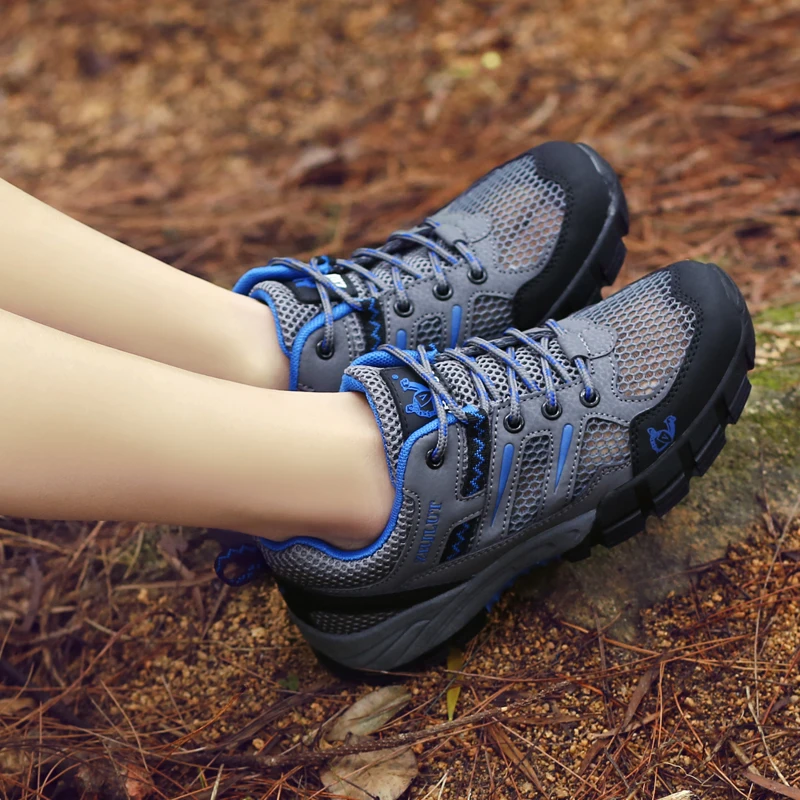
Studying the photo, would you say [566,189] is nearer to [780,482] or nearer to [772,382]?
[772,382]

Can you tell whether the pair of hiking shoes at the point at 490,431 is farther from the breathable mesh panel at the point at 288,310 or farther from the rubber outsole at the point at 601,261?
the rubber outsole at the point at 601,261

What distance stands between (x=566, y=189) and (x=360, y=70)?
2.60 m

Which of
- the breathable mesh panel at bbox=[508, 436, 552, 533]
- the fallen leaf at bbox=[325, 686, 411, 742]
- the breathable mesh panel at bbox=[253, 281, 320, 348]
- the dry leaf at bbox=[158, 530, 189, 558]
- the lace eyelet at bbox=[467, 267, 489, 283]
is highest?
the breathable mesh panel at bbox=[253, 281, 320, 348]

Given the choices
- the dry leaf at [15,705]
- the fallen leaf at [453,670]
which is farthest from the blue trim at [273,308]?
the dry leaf at [15,705]

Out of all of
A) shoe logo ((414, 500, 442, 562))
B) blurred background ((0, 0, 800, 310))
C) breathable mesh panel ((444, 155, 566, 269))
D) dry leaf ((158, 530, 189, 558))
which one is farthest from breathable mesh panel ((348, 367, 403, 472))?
blurred background ((0, 0, 800, 310))

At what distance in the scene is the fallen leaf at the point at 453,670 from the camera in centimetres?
149

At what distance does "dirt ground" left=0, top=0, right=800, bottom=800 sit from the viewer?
4.68ft

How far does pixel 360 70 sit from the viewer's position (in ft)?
13.3

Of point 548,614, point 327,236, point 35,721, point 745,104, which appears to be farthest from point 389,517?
point 745,104

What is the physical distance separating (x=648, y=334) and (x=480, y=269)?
42 cm

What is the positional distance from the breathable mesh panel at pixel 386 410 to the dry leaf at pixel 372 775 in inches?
21.3

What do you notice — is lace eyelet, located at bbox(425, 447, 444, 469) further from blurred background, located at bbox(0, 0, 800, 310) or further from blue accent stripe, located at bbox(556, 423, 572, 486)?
blurred background, located at bbox(0, 0, 800, 310)

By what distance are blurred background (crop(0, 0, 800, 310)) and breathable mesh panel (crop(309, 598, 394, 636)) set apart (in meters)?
1.36

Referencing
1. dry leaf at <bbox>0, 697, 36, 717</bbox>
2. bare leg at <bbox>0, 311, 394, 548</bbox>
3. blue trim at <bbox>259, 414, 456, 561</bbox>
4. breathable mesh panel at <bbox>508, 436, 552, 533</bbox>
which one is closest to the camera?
bare leg at <bbox>0, 311, 394, 548</bbox>
